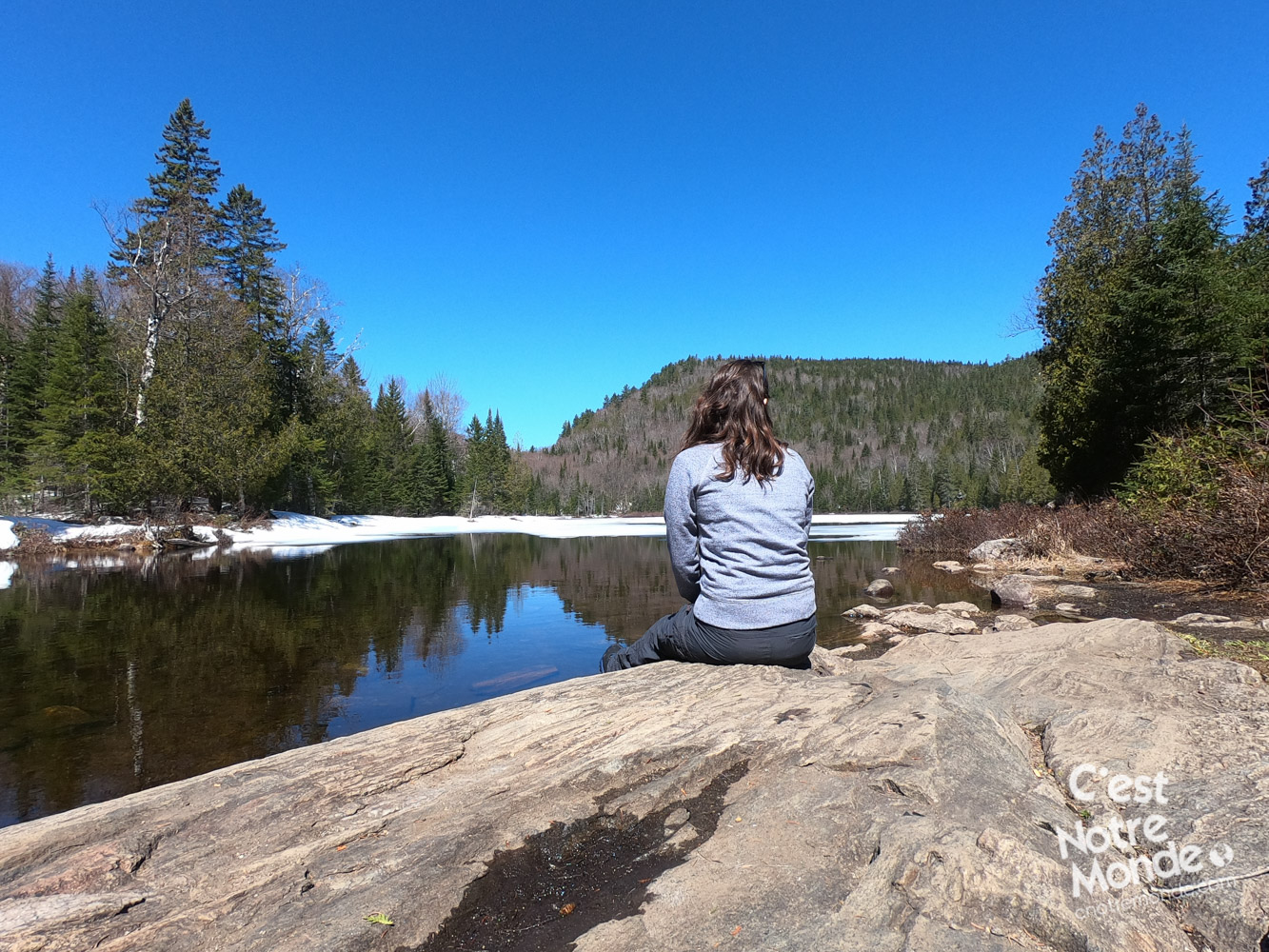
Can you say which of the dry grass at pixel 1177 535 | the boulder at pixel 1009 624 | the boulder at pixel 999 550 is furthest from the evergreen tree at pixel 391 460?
Result: the boulder at pixel 1009 624

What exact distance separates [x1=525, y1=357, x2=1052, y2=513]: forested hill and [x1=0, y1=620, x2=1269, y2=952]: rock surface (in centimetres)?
6181

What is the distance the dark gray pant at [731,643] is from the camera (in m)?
3.08

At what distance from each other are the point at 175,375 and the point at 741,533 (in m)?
31.8

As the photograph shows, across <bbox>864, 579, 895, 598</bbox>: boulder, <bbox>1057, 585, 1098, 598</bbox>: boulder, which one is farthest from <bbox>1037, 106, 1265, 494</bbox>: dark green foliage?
<bbox>864, 579, 895, 598</bbox>: boulder

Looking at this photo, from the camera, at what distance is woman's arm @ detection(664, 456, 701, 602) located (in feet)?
10.0

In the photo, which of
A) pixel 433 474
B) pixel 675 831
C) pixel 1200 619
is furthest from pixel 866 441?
pixel 675 831

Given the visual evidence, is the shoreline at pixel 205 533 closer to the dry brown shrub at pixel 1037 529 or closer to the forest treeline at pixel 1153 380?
the dry brown shrub at pixel 1037 529

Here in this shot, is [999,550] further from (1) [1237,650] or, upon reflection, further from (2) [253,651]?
(2) [253,651]

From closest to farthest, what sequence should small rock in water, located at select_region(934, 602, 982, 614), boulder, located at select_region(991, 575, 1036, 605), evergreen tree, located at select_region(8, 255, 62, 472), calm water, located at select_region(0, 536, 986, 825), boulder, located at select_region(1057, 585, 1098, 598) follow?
1. calm water, located at select_region(0, 536, 986, 825)
2. boulder, located at select_region(1057, 585, 1098, 598)
3. small rock in water, located at select_region(934, 602, 982, 614)
4. boulder, located at select_region(991, 575, 1036, 605)
5. evergreen tree, located at select_region(8, 255, 62, 472)

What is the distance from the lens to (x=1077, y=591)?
10.6 meters

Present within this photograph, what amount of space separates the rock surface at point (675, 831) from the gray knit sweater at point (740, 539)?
0.35m

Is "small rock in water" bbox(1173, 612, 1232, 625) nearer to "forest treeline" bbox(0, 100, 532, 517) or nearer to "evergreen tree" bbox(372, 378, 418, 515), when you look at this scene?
"forest treeline" bbox(0, 100, 532, 517)

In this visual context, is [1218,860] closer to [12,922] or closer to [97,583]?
[12,922]

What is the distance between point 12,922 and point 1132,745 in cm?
383
